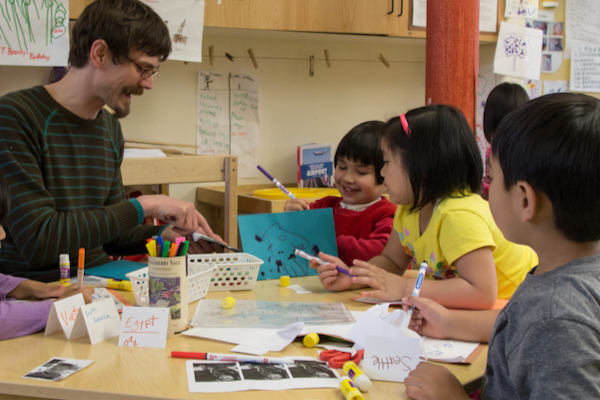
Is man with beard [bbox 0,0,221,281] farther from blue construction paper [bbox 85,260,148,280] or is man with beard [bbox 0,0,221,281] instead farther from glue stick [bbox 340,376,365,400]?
glue stick [bbox 340,376,365,400]

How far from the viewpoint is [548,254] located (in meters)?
0.66

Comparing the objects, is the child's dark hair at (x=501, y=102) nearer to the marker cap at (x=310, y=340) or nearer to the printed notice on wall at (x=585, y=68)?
the printed notice on wall at (x=585, y=68)

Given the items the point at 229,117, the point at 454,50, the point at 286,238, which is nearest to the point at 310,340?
the point at 286,238

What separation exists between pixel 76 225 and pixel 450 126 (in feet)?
2.85

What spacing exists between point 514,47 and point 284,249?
204cm

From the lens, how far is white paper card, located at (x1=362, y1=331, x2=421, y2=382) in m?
0.73

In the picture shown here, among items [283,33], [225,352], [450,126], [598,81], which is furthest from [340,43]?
[225,352]

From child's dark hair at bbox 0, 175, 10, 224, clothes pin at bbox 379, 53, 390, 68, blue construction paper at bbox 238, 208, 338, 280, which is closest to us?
child's dark hair at bbox 0, 175, 10, 224

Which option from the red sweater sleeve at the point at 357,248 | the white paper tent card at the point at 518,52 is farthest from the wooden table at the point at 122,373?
the white paper tent card at the point at 518,52

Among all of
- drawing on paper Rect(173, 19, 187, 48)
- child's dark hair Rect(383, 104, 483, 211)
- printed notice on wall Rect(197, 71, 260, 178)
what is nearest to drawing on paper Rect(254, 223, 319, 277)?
child's dark hair Rect(383, 104, 483, 211)

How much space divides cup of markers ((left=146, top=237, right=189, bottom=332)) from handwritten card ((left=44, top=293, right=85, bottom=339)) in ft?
0.45

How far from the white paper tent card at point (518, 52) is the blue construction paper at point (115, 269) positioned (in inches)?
84.2

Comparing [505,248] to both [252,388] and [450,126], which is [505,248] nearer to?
[450,126]

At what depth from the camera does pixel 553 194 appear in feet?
2.02
